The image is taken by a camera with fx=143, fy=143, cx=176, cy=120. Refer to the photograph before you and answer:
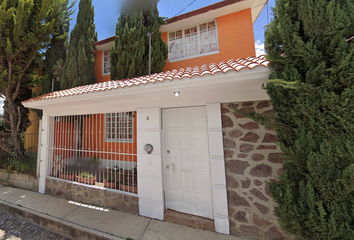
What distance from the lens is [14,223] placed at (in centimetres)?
452

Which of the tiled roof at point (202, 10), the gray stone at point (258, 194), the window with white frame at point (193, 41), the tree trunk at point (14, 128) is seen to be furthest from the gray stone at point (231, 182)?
the tree trunk at point (14, 128)

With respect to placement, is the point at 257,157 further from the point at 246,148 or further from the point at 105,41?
the point at 105,41

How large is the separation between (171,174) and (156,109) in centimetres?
201

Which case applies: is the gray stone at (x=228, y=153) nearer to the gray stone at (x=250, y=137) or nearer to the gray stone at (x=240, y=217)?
the gray stone at (x=250, y=137)

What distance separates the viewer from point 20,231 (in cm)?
413

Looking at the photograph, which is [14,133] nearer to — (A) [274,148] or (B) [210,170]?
(B) [210,170]

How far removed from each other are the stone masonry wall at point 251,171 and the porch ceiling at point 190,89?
445mm

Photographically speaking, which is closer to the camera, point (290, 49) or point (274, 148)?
point (290, 49)

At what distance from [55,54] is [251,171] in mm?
11936

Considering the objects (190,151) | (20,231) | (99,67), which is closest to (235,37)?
(190,151)

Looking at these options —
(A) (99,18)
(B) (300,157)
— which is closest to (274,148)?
(B) (300,157)

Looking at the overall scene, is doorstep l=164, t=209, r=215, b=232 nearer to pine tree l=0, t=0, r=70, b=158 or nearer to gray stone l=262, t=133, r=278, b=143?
gray stone l=262, t=133, r=278, b=143

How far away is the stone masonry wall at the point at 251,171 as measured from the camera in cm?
329

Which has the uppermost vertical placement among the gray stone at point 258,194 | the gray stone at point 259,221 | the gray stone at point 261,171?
the gray stone at point 261,171
